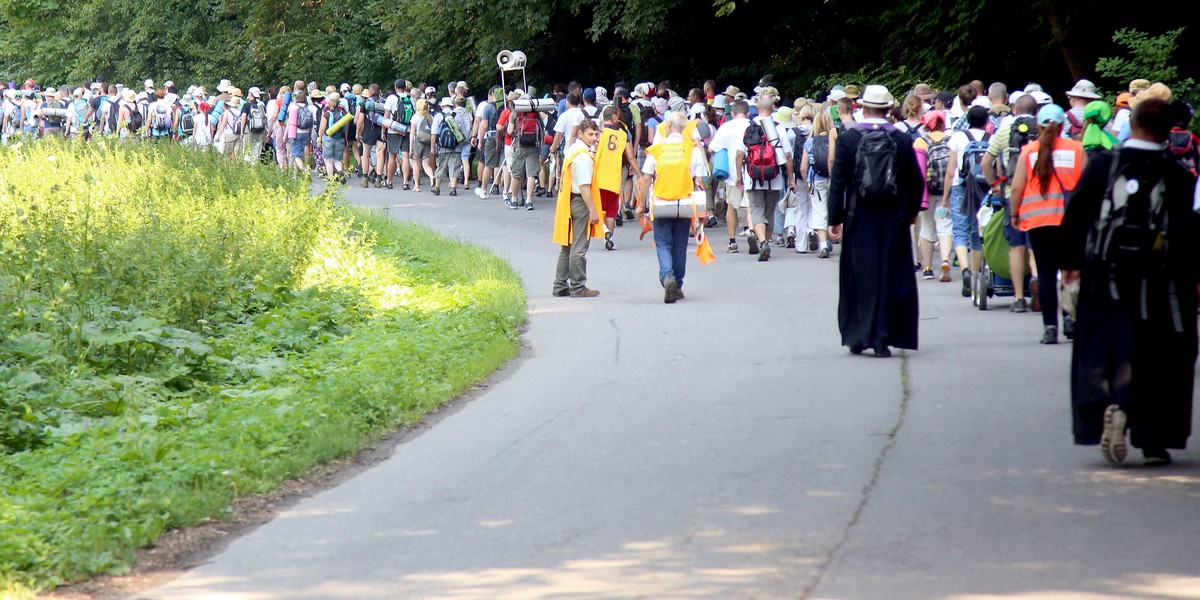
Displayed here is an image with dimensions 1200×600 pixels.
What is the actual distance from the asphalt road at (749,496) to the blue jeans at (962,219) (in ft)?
9.63

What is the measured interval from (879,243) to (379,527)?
4.98 meters

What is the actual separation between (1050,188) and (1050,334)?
40.6 inches

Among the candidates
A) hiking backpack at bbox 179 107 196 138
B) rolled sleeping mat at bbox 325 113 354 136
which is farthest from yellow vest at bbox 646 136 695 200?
hiking backpack at bbox 179 107 196 138

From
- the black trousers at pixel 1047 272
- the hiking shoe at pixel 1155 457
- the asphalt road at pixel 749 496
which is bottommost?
the asphalt road at pixel 749 496

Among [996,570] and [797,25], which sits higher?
[797,25]

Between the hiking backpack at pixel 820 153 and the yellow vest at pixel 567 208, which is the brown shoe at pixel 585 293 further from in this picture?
the hiking backpack at pixel 820 153

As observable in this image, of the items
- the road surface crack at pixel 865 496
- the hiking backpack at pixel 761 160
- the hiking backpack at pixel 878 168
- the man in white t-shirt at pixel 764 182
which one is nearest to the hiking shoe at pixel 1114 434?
the road surface crack at pixel 865 496

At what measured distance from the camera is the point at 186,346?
35.7ft

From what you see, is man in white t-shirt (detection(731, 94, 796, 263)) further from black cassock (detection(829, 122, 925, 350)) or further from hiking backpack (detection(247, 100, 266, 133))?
hiking backpack (detection(247, 100, 266, 133))

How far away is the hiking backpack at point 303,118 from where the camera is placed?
29.7 m

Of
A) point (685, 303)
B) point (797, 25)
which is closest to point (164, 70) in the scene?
point (797, 25)

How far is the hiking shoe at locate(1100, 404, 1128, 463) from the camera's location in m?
6.98

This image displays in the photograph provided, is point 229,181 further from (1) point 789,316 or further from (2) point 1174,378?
(2) point 1174,378

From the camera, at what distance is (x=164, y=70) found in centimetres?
4938
